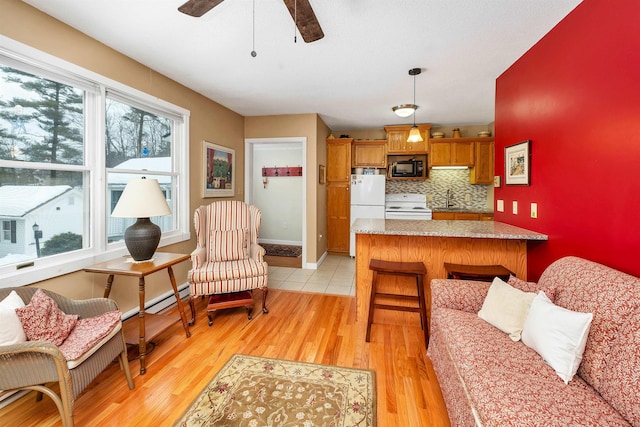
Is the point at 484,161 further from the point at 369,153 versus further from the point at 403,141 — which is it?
the point at 369,153

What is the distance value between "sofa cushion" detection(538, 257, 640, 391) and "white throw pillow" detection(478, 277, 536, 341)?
177mm

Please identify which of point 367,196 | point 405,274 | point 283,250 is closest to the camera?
point 405,274

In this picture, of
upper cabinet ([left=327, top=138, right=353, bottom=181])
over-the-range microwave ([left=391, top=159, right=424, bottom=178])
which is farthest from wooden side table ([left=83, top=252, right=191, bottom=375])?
over-the-range microwave ([left=391, top=159, right=424, bottom=178])

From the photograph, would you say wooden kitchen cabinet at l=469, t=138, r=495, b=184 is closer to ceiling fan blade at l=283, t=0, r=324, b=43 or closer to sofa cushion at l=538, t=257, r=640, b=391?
sofa cushion at l=538, t=257, r=640, b=391

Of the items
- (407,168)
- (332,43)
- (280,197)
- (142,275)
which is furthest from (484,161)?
(142,275)

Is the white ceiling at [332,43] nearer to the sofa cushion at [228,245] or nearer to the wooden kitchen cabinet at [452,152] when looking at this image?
the wooden kitchen cabinet at [452,152]

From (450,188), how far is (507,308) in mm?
4364

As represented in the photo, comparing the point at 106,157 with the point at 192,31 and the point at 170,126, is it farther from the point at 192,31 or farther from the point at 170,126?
the point at 192,31

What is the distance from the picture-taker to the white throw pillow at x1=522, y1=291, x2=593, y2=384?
1.26m

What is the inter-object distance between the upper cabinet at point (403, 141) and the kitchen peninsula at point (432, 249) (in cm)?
302

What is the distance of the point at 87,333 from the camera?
→ 1610mm

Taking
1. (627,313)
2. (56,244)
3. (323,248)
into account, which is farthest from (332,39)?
(323,248)

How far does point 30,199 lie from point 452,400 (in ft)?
9.61

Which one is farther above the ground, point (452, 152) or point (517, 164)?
point (452, 152)
